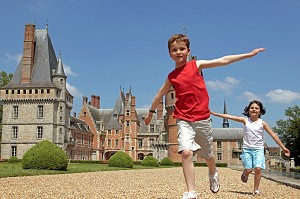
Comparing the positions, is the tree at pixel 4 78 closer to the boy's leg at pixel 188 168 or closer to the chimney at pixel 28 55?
the chimney at pixel 28 55

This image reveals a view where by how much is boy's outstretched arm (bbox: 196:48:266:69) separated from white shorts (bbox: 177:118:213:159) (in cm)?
69

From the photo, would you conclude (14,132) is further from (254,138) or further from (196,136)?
(196,136)

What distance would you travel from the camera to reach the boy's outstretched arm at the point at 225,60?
447cm

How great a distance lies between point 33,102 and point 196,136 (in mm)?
43028

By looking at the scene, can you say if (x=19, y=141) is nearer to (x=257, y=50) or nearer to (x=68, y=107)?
(x=68, y=107)

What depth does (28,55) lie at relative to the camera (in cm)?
4500

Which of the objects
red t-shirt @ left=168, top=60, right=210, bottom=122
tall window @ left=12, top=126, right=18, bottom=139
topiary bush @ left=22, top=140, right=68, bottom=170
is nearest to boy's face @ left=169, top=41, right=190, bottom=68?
red t-shirt @ left=168, top=60, right=210, bottom=122

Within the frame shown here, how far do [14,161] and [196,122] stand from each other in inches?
1342

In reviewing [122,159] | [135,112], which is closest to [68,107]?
[135,112]

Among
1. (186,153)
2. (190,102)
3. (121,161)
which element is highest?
(190,102)

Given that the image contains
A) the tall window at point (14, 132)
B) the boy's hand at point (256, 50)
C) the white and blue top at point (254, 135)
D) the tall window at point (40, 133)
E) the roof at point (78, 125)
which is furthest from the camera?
the roof at point (78, 125)

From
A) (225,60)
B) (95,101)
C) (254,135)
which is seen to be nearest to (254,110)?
(254,135)

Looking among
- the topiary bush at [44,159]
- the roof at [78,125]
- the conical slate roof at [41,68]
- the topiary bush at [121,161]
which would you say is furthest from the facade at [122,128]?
the topiary bush at [44,159]

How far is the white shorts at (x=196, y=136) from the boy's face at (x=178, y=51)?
786 millimetres
